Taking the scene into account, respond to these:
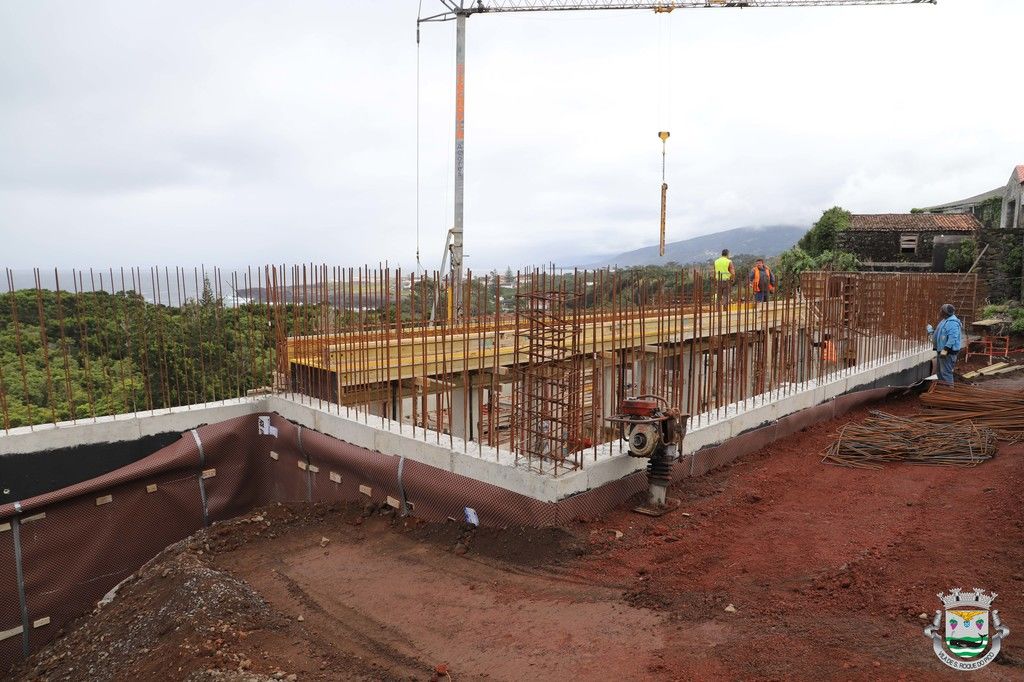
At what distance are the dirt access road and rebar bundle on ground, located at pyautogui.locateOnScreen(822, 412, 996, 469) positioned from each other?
16.4 inches

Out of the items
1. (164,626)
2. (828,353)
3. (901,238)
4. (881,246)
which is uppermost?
(901,238)

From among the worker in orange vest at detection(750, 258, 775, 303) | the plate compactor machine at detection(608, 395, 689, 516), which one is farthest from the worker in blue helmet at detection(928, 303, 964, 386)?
the plate compactor machine at detection(608, 395, 689, 516)

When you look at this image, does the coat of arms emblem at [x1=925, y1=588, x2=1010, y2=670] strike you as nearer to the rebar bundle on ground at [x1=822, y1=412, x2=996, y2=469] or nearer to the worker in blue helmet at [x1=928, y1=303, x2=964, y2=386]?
the rebar bundle on ground at [x1=822, y1=412, x2=996, y2=469]

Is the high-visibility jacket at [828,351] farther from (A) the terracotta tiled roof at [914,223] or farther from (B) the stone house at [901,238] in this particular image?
(A) the terracotta tiled roof at [914,223]

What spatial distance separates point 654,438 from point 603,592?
1.50 meters

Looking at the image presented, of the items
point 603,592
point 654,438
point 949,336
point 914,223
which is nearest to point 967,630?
point 603,592

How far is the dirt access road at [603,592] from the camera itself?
4148 mm

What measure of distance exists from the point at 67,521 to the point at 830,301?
35.6 ft

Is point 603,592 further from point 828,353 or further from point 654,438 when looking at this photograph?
point 828,353

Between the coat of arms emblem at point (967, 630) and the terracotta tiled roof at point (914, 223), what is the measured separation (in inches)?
1282

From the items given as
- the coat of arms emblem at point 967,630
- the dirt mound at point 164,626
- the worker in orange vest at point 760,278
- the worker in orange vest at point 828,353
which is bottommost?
the dirt mound at point 164,626

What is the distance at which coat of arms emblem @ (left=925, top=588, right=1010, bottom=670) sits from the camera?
3711 mm

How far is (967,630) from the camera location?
13.1 ft

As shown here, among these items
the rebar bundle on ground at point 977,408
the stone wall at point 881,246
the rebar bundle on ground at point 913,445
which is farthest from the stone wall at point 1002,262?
the rebar bundle on ground at point 913,445
